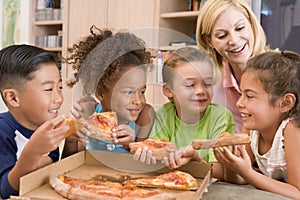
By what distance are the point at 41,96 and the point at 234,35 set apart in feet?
2.68

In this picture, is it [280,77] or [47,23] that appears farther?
[47,23]

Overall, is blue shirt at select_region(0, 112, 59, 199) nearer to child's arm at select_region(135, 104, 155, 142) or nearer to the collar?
child's arm at select_region(135, 104, 155, 142)

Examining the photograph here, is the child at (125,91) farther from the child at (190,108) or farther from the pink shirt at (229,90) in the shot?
the pink shirt at (229,90)

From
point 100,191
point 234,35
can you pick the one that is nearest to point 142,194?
point 100,191

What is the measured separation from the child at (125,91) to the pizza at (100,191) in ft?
0.90

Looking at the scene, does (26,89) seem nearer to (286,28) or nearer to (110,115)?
(110,115)

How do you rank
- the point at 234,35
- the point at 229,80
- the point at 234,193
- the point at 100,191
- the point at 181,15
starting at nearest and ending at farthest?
the point at 100,191 < the point at 234,193 < the point at 234,35 < the point at 229,80 < the point at 181,15

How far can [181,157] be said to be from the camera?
1.02 metres

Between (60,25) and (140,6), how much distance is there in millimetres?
1148

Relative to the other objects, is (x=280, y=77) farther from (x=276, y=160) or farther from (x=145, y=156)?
(x=145, y=156)

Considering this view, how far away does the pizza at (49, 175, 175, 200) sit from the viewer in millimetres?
797

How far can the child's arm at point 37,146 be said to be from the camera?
0.87 m

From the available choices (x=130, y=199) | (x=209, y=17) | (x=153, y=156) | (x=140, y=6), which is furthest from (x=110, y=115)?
(x=140, y=6)

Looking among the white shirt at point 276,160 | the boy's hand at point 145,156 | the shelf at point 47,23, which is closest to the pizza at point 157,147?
the boy's hand at point 145,156
